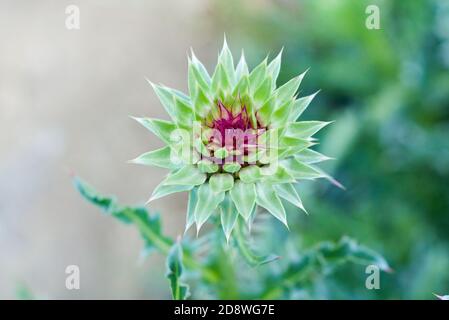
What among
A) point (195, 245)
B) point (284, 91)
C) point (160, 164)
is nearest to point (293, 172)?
point (284, 91)

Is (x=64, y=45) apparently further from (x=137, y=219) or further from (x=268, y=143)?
(x=268, y=143)

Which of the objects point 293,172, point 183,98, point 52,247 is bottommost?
point 52,247

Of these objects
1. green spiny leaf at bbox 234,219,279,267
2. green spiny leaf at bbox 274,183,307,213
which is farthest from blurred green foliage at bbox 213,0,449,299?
green spiny leaf at bbox 274,183,307,213

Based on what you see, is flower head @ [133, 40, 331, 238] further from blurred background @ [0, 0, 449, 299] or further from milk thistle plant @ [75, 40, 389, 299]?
blurred background @ [0, 0, 449, 299]

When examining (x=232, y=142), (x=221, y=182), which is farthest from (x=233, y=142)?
(x=221, y=182)

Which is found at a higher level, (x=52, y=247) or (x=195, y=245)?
(x=195, y=245)

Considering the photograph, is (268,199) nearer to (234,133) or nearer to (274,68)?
(234,133)
